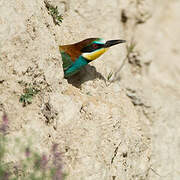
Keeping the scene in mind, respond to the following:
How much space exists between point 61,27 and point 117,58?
786 mm

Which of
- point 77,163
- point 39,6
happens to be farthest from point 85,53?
point 77,163

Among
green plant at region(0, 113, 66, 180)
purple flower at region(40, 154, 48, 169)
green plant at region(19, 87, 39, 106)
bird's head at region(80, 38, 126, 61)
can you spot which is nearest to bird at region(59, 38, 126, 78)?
bird's head at region(80, 38, 126, 61)

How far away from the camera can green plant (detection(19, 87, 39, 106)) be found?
123 inches

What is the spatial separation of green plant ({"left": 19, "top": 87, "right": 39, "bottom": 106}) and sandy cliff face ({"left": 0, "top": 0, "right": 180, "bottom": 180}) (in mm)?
36

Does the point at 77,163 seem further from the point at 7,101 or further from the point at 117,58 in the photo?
the point at 117,58

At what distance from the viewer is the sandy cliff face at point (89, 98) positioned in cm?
312

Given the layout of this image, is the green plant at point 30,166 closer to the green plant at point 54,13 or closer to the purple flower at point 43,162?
the purple flower at point 43,162

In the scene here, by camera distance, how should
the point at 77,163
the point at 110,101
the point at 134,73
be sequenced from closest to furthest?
1. the point at 77,163
2. the point at 110,101
3. the point at 134,73

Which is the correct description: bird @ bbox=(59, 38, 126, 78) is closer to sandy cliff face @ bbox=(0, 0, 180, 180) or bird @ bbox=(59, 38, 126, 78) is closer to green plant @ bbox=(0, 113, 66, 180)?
sandy cliff face @ bbox=(0, 0, 180, 180)

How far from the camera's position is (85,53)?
4.04 m

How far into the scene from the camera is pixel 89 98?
3.60 m

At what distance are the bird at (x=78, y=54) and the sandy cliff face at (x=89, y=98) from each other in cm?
13

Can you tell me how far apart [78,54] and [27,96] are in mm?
1034

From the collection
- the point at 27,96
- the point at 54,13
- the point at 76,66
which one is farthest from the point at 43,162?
the point at 54,13
